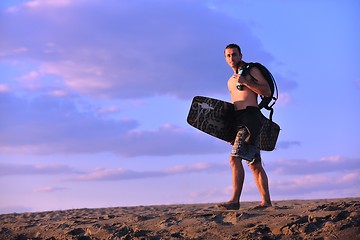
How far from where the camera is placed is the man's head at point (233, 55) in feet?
24.6

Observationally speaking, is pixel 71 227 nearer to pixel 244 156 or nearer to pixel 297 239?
pixel 244 156


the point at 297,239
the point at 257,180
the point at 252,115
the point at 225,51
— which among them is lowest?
the point at 297,239

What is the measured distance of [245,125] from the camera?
24.1ft

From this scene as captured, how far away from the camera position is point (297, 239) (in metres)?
5.82

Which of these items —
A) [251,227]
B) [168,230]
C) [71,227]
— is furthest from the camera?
[71,227]

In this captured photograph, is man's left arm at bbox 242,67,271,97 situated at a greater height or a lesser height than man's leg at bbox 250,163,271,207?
greater

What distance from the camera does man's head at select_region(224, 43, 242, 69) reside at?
748 cm

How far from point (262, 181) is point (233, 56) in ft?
5.48

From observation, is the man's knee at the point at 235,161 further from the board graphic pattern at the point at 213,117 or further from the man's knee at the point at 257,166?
the board graphic pattern at the point at 213,117

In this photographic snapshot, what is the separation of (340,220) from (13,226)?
16.3 ft

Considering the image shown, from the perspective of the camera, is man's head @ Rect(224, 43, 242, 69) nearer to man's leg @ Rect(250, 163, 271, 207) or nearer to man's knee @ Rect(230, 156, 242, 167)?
man's knee @ Rect(230, 156, 242, 167)

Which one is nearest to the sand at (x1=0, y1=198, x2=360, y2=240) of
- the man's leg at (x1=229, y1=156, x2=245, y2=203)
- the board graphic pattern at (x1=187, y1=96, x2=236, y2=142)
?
the man's leg at (x1=229, y1=156, x2=245, y2=203)

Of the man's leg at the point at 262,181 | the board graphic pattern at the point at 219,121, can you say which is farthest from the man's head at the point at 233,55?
the man's leg at the point at 262,181

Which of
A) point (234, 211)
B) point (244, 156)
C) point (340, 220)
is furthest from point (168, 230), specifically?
point (340, 220)
